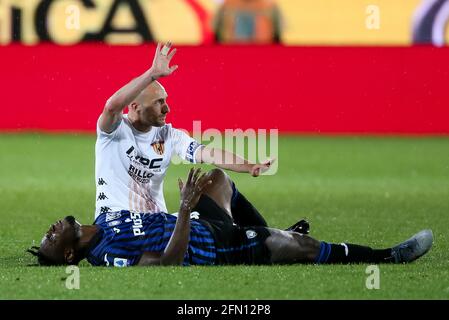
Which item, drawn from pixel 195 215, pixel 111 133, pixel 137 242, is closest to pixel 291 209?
pixel 195 215

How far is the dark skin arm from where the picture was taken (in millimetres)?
7090

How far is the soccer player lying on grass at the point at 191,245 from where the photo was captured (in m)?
7.35

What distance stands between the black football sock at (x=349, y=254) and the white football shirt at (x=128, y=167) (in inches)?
44.1

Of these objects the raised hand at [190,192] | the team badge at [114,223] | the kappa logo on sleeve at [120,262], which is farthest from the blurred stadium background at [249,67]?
the raised hand at [190,192]

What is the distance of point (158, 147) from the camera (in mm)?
7926

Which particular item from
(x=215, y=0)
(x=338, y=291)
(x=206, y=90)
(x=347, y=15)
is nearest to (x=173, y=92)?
(x=206, y=90)

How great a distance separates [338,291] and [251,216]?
1.72 metres

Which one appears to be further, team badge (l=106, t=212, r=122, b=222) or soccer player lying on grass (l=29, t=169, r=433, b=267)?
team badge (l=106, t=212, r=122, b=222)

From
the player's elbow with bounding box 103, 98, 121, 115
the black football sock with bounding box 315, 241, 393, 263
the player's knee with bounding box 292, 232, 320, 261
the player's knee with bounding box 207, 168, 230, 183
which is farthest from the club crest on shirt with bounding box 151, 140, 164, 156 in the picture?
the black football sock with bounding box 315, 241, 393, 263

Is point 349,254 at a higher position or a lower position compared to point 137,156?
lower

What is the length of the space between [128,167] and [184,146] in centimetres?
43

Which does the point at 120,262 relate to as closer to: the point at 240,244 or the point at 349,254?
the point at 240,244

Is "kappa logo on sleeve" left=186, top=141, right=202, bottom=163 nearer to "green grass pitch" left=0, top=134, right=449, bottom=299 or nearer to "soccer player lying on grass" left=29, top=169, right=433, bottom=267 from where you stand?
"soccer player lying on grass" left=29, top=169, right=433, bottom=267

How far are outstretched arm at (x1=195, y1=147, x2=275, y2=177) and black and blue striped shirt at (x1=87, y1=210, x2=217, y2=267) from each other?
0.46 metres
